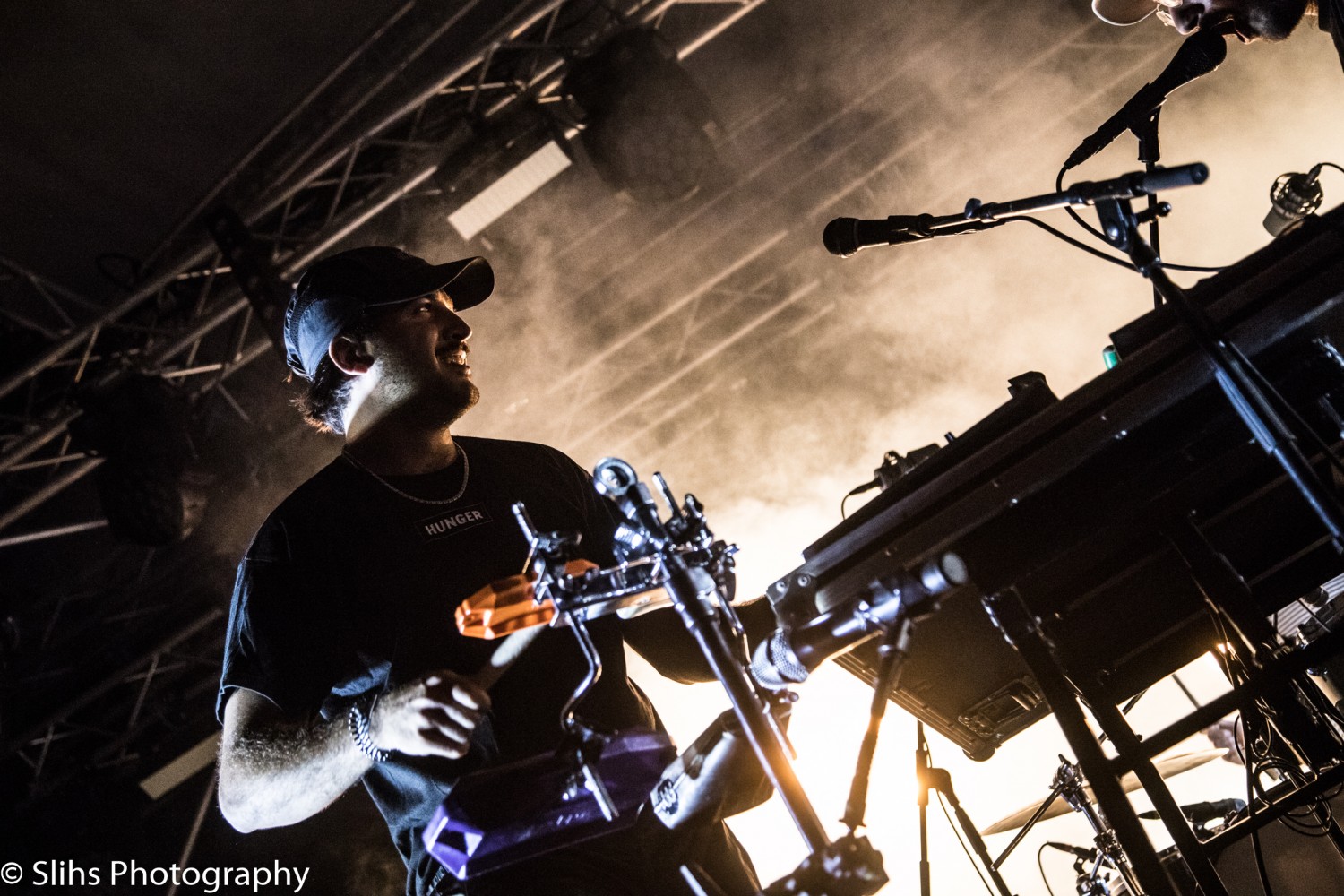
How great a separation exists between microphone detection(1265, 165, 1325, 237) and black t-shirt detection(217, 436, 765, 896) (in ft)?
17.2

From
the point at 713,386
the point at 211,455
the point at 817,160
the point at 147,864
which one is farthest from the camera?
the point at 713,386

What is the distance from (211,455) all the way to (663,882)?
22.6ft

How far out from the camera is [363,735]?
1.54m

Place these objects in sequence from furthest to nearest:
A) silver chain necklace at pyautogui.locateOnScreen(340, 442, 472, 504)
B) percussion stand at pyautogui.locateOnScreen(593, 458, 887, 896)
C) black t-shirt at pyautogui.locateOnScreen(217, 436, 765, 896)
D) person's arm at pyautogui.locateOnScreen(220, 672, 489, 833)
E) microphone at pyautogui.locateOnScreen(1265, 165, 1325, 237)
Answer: microphone at pyautogui.locateOnScreen(1265, 165, 1325, 237) < silver chain necklace at pyautogui.locateOnScreen(340, 442, 472, 504) < black t-shirt at pyautogui.locateOnScreen(217, 436, 765, 896) < person's arm at pyautogui.locateOnScreen(220, 672, 489, 833) < percussion stand at pyautogui.locateOnScreen(593, 458, 887, 896)

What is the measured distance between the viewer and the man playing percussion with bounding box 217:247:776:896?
5.32 feet

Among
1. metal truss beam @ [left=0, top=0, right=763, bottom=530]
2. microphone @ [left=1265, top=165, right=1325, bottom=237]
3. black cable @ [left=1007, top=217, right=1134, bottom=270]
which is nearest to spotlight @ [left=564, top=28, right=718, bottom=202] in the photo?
metal truss beam @ [left=0, top=0, right=763, bottom=530]

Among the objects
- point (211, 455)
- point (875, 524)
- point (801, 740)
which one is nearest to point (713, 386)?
point (801, 740)

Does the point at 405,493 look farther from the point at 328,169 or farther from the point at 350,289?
the point at 328,169

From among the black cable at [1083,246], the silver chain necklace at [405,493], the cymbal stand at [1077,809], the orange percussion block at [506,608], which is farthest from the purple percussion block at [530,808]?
the cymbal stand at [1077,809]

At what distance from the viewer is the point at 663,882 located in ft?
5.13

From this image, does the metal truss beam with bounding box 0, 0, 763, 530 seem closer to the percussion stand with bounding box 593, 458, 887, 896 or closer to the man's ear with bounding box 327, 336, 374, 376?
the man's ear with bounding box 327, 336, 374, 376

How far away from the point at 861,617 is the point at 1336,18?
2712mm

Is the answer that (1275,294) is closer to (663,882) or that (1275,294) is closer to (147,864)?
(663,882)

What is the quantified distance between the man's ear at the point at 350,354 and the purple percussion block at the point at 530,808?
4.45 feet
